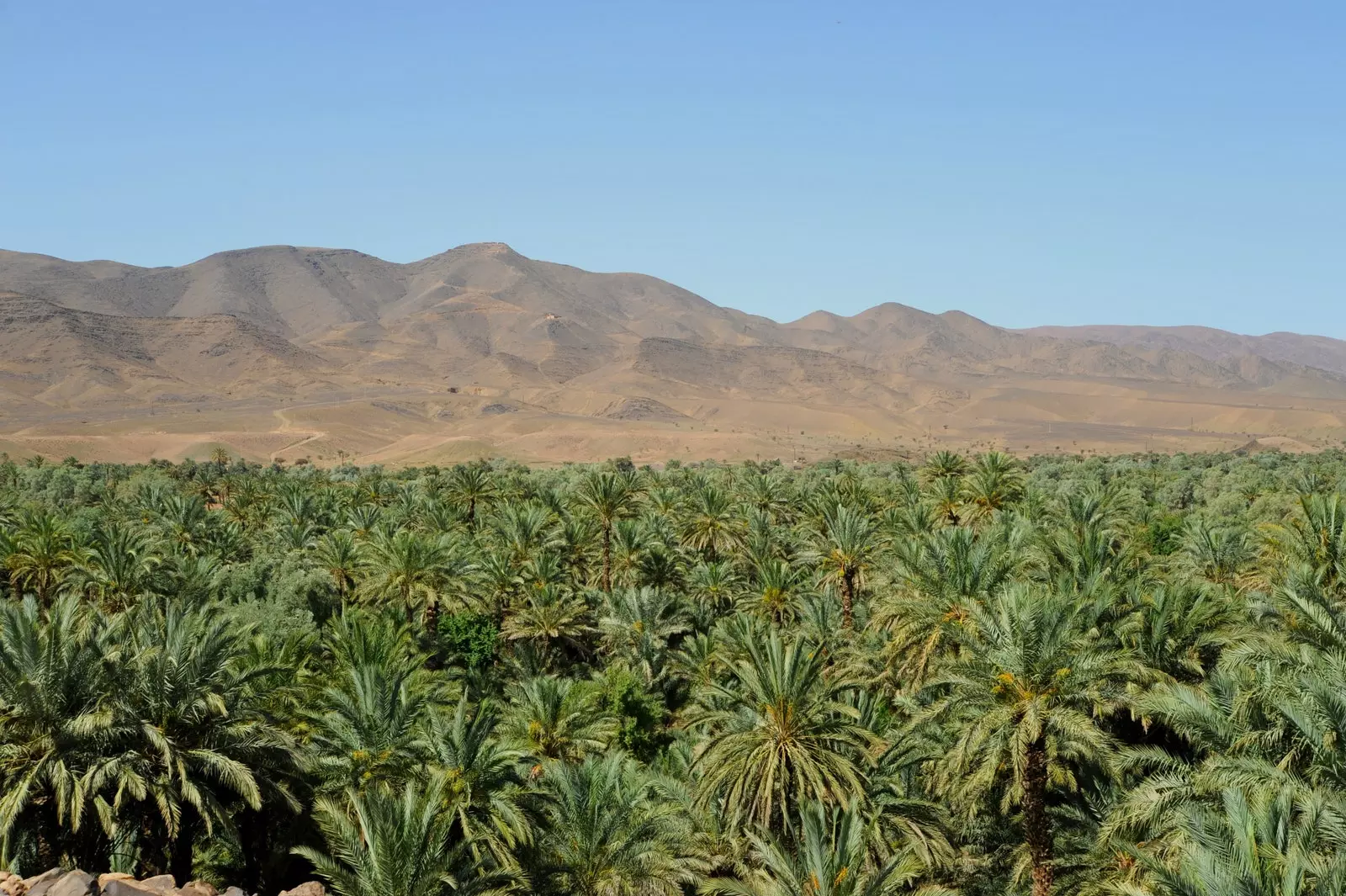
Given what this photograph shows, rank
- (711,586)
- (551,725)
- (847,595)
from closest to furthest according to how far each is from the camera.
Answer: (551,725) → (847,595) → (711,586)

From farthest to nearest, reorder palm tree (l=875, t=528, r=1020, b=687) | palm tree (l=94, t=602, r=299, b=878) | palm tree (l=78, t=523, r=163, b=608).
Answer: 1. palm tree (l=78, t=523, r=163, b=608)
2. palm tree (l=875, t=528, r=1020, b=687)
3. palm tree (l=94, t=602, r=299, b=878)

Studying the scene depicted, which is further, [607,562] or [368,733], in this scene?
[607,562]

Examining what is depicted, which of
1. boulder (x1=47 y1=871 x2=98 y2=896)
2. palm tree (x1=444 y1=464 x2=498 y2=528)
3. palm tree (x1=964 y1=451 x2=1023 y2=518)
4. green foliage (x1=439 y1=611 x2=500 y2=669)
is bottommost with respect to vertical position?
green foliage (x1=439 y1=611 x2=500 y2=669)

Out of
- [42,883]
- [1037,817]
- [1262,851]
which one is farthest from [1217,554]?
[42,883]

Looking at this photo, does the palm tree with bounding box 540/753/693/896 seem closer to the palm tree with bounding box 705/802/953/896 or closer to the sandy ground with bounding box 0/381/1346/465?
the palm tree with bounding box 705/802/953/896

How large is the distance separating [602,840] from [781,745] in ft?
11.6

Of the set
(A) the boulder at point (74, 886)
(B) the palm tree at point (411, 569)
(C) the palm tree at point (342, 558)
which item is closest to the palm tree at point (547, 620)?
(B) the palm tree at point (411, 569)

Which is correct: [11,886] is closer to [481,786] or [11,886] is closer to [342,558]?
[481,786]

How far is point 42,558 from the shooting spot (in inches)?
1185

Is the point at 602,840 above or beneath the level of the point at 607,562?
beneath

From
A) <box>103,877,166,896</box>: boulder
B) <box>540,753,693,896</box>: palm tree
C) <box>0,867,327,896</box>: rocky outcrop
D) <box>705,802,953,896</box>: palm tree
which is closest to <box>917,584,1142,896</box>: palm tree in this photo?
<box>705,802,953,896</box>: palm tree

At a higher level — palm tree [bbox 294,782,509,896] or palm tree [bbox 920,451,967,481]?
palm tree [bbox 920,451,967,481]

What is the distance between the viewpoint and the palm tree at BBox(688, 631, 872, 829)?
18.0 metres

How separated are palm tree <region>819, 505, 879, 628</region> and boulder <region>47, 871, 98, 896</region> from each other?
22.8 metres
